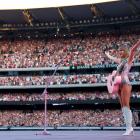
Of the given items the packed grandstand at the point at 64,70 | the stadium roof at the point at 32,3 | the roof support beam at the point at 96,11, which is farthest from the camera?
the stadium roof at the point at 32,3

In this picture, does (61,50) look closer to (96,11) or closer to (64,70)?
(64,70)

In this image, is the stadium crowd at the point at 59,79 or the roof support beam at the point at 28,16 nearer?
the stadium crowd at the point at 59,79

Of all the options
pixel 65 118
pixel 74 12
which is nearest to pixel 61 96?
pixel 65 118

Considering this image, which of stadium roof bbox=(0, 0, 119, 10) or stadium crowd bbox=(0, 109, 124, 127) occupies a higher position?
stadium roof bbox=(0, 0, 119, 10)

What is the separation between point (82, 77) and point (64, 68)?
7.71 feet

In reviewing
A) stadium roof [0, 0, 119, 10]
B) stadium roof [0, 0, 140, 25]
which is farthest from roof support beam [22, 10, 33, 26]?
stadium roof [0, 0, 119, 10]

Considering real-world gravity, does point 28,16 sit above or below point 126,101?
above

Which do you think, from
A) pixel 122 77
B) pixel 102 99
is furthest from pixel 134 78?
pixel 122 77

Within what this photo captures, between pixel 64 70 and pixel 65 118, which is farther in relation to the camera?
pixel 64 70

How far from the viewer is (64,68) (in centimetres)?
4650

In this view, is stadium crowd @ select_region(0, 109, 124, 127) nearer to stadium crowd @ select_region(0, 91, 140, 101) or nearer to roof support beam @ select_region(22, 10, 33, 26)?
stadium crowd @ select_region(0, 91, 140, 101)

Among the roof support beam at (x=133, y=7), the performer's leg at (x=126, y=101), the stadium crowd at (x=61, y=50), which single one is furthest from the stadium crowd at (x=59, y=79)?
the performer's leg at (x=126, y=101)

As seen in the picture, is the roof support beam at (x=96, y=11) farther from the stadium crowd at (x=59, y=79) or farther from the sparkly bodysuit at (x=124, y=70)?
the sparkly bodysuit at (x=124, y=70)

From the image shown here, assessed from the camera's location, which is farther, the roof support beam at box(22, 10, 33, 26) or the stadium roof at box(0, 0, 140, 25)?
the roof support beam at box(22, 10, 33, 26)
